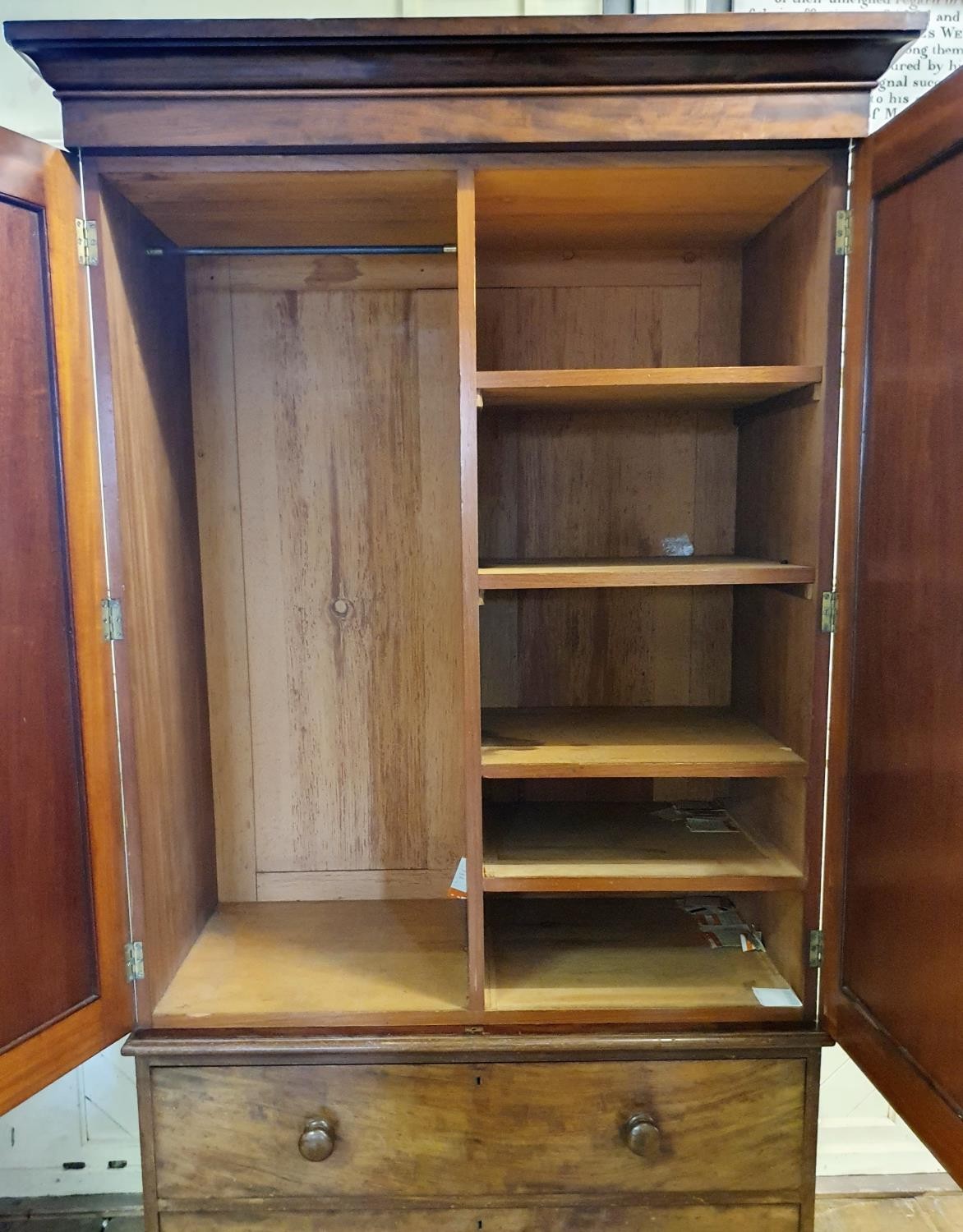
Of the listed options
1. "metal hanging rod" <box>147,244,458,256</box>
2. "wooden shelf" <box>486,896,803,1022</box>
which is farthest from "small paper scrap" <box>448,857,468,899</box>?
"metal hanging rod" <box>147,244,458,256</box>

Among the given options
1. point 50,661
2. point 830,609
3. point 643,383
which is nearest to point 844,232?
point 643,383

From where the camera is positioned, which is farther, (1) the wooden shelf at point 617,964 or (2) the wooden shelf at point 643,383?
(1) the wooden shelf at point 617,964

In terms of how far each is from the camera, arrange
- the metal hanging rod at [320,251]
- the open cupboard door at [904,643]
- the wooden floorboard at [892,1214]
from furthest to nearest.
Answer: the wooden floorboard at [892,1214], the metal hanging rod at [320,251], the open cupboard door at [904,643]

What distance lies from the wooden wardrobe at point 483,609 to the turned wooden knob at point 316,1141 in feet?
0.04

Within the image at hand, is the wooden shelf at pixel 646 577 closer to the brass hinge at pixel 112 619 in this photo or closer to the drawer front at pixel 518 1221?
the brass hinge at pixel 112 619

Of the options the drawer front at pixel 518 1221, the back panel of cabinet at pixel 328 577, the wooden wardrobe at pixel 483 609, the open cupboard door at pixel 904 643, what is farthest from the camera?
the back panel of cabinet at pixel 328 577

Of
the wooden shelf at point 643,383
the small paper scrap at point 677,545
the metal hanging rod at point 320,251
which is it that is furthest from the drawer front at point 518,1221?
the metal hanging rod at point 320,251

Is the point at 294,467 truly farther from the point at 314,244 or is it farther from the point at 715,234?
the point at 715,234

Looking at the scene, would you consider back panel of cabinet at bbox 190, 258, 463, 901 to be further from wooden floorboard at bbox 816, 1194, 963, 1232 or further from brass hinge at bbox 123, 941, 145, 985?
wooden floorboard at bbox 816, 1194, 963, 1232

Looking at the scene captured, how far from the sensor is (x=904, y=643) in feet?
3.35

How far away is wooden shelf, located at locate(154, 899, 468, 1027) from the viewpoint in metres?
1.26

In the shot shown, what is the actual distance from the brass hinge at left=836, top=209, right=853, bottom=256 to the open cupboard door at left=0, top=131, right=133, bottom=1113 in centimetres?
106

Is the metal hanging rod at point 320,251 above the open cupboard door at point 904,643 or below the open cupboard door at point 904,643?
above

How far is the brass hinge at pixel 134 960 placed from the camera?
1.21 meters
